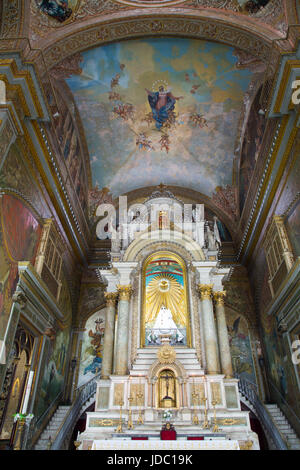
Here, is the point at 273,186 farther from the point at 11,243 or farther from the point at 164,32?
the point at 11,243

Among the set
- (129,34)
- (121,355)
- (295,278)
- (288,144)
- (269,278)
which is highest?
(129,34)

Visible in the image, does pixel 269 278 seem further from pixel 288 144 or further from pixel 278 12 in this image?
pixel 278 12

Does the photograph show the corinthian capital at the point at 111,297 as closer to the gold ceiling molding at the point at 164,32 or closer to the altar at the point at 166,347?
the altar at the point at 166,347

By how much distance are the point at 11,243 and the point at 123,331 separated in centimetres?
550

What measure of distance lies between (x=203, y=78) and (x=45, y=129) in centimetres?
716

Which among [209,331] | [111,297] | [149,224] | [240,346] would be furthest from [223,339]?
[149,224]

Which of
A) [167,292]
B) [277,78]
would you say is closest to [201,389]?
[167,292]

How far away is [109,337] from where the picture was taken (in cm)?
1321

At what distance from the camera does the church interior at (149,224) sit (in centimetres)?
1002

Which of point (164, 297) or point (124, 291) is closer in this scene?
point (124, 291)

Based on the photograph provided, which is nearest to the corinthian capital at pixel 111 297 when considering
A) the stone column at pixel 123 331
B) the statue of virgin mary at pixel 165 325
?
the stone column at pixel 123 331

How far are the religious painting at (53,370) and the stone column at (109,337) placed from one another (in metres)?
1.95

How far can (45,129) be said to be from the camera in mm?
11367

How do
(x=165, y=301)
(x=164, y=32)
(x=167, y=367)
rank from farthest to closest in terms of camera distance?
(x=165, y=301) < (x=164, y=32) < (x=167, y=367)
